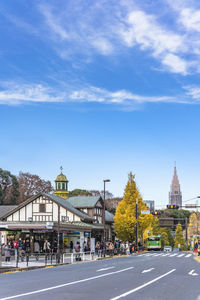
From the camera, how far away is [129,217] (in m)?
65.8

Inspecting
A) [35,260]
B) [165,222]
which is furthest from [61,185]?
[35,260]

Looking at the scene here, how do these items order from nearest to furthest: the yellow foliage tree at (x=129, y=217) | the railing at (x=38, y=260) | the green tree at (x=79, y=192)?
the railing at (x=38, y=260), the yellow foliage tree at (x=129, y=217), the green tree at (x=79, y=192)

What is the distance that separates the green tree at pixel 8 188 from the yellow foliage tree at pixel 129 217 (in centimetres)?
3089

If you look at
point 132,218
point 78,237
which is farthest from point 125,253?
point 132,218

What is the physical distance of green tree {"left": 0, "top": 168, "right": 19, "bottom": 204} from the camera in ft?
297

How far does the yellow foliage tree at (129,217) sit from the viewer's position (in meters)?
65.7

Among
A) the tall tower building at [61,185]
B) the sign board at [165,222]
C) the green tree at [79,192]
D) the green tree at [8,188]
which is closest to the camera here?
the tall tower building at [61,185]

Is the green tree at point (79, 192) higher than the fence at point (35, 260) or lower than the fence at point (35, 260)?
higher

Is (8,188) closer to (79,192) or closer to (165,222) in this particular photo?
(79,192)

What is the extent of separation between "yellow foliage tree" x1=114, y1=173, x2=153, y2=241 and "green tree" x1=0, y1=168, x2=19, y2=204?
30.9 m

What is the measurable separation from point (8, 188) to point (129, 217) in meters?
36.0

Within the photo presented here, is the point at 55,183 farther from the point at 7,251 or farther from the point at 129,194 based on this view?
the point at 7,251

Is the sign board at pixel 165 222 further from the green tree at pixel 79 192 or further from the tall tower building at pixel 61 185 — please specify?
the tall tower building at pixel 61 185

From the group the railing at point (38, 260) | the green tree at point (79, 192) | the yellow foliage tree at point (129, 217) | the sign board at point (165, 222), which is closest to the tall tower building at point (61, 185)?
the green tree at point (79, 192)
